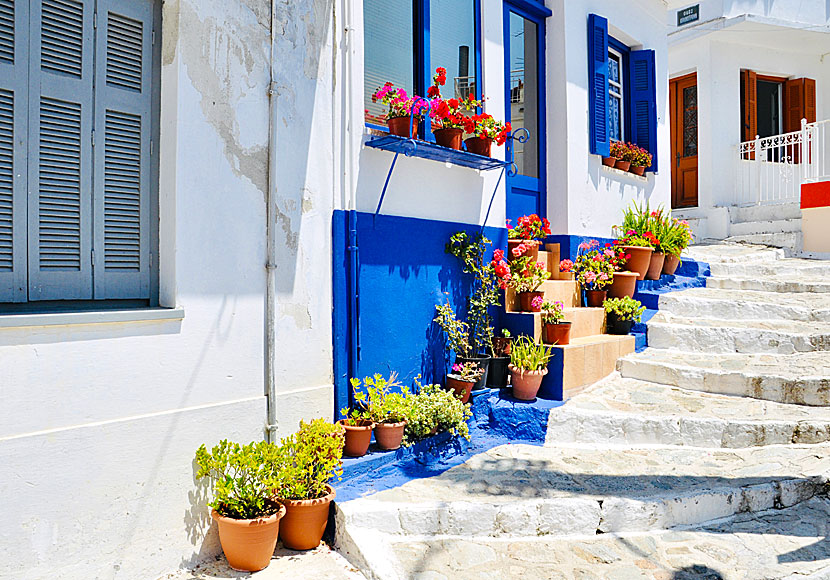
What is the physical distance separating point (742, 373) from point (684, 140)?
26.5 feet

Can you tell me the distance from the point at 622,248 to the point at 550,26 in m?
2.92

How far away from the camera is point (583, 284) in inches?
291

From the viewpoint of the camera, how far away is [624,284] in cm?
758

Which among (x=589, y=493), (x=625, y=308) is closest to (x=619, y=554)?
(x=589, y=493)

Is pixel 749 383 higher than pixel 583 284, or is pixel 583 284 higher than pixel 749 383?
pixel 583 284

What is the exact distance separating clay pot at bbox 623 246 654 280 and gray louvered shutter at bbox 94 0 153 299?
19.4 feet

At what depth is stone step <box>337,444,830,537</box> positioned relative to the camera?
13.3 ft

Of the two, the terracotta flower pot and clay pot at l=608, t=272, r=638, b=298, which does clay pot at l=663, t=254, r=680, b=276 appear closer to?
clay pot at l=608, t=272, r=638, b=298

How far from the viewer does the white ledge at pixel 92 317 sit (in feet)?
10.2

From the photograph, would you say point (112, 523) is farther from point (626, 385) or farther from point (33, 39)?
point (626, 385)

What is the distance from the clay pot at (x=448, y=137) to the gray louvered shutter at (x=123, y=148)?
2525 millimetres

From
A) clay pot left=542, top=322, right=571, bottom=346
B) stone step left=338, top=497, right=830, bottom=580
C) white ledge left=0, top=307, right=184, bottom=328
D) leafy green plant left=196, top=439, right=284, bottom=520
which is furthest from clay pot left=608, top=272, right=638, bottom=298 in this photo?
white ledge left=0, top=307, right=184, bottom=328

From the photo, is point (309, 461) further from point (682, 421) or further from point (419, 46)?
point (419, 46)

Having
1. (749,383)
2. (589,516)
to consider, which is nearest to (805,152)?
(749,383)
